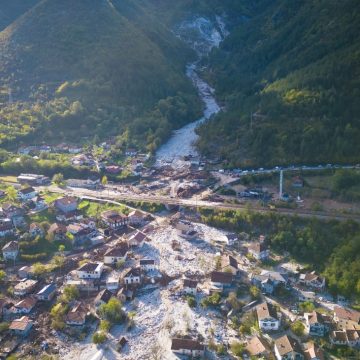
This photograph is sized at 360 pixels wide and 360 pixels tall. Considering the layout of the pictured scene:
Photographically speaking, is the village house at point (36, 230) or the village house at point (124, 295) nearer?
the village house at point (124, 295)

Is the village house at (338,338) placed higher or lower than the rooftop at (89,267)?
lower

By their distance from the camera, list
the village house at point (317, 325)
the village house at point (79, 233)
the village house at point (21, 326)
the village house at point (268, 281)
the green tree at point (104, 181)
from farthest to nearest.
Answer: the green tree at point (104, 181) < the village house at point (79, 233) < the village house at point (268, 281) < the village house at point (21, 326) < the village house at point (317, 325)

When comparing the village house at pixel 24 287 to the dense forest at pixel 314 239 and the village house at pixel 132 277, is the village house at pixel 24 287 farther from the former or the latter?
the dense forest at pixel 314 239

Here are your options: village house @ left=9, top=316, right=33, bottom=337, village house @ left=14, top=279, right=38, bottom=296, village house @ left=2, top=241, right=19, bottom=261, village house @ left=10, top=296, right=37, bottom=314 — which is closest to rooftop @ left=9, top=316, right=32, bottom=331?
village house @ left=9, top=316, right=33, bottom=337

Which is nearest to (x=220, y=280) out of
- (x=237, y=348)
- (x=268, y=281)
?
(x=268, y=281)

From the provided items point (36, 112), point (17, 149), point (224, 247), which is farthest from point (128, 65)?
point (224, 247)

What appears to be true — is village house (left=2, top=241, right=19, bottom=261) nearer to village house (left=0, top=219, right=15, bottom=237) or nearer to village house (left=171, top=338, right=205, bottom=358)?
village house (left=0, top=219, right=15, bottom=237)

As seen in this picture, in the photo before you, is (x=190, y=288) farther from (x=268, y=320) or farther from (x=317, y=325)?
(x=317, y=325)

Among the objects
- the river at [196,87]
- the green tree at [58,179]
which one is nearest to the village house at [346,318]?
the river at [196,87]
